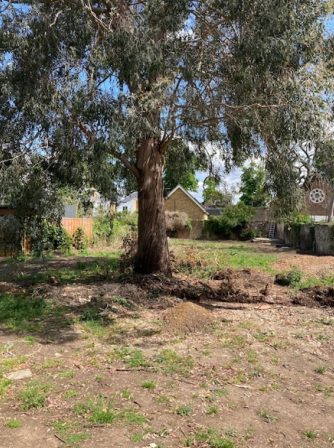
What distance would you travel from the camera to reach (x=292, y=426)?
4750 mm

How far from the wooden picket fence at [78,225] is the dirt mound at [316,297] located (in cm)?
1227

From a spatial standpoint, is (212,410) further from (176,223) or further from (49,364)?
(176,223)

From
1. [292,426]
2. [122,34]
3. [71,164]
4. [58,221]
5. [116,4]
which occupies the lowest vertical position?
[292,426]

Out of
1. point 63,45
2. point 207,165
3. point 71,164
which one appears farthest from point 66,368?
point 207,165

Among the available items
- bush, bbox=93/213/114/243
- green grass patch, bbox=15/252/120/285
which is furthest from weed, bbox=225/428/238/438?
bush, bbox=93/213/114/243

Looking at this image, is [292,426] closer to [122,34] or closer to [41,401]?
[41,401]

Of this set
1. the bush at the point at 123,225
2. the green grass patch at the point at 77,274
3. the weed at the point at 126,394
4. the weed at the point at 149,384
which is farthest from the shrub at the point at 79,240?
the weed at the point at 126,394

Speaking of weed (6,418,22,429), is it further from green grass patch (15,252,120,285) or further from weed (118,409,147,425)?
green grass patch (15,252,120,285)

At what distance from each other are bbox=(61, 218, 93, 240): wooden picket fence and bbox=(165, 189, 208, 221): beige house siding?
93.5ft

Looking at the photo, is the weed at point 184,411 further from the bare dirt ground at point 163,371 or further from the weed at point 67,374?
the weed at point 67,374

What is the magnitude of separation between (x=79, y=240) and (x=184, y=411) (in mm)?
17557

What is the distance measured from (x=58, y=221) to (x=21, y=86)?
2925 mm

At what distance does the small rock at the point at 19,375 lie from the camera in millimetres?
5876

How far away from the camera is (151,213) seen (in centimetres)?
1237
